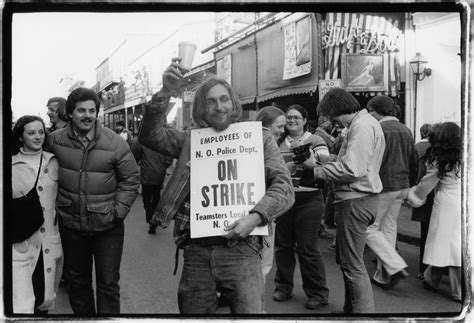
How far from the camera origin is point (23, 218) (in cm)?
343

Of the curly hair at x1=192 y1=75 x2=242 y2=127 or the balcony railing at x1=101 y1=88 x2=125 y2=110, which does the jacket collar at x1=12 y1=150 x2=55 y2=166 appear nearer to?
the balcony railing at x1=101 y1=88 x2=125 y2=110

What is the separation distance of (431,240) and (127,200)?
114 inches

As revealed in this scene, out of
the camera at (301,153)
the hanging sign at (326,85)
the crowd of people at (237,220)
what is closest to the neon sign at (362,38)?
the hanging sign at (326,85)

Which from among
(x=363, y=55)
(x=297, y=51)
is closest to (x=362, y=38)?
(x=363, y=55)

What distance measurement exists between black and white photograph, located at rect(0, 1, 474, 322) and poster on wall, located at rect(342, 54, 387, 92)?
0.02 m

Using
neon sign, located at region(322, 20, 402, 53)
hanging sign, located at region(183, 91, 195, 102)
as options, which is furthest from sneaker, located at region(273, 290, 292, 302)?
neon sign, located at region(322, 20, 402, 53)

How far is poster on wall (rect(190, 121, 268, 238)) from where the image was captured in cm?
307

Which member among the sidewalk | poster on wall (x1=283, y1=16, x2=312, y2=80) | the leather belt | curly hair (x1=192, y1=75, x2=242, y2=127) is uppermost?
poster on wall (x1=283, y1=16, x2=312, y2=80)

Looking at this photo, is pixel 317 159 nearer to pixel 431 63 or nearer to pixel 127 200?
pixel 431 63

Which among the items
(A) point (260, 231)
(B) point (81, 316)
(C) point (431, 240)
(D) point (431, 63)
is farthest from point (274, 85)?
(B) point (81, 316)

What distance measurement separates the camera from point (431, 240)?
15.8 feet

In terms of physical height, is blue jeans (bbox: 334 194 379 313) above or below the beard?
below

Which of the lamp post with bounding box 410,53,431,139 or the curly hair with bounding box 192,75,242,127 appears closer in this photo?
the curly hair with bounding box 192,75,242,127

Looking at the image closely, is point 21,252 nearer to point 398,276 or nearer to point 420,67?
point 398,276
